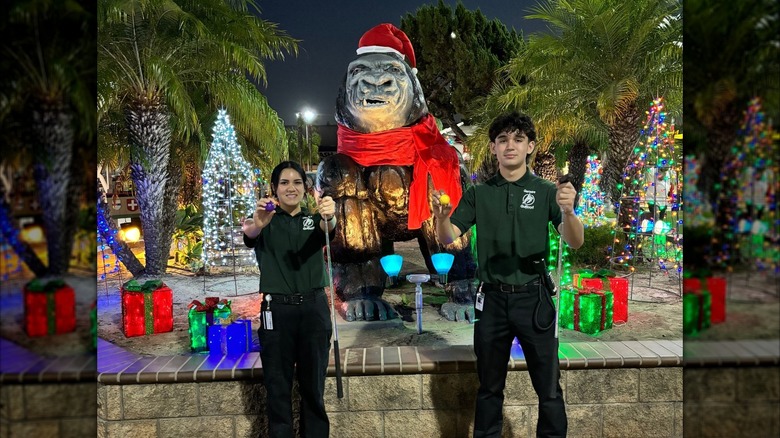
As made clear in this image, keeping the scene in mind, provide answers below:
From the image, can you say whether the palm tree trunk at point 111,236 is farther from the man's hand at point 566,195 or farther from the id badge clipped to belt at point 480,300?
the man's hand at point 566,195

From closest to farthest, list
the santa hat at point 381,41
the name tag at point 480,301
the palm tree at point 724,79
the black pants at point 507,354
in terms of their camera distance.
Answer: the palm tree at point 724,79
the black pants at point 507,354
the name tag at point 480,301
the santa hat at point 381,41

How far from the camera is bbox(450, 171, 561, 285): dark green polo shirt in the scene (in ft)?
7.49

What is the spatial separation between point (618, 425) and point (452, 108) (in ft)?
46.3

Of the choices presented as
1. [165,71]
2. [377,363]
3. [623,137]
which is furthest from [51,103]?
[623,137]

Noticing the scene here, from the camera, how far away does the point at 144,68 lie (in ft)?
23.9

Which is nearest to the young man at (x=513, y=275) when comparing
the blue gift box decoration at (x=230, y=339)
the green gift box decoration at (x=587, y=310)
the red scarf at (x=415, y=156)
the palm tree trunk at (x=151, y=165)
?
the blue gift box decoration at (x=230, y=339)

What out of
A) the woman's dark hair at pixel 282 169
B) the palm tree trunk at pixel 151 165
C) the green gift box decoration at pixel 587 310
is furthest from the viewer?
the palm tree trunk at pixel 151 165

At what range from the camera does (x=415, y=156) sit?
4281mm

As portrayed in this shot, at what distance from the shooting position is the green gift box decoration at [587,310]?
3854 mm

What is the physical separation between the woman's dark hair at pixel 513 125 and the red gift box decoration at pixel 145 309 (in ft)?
9.93

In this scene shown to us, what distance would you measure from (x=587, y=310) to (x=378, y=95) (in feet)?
7.73

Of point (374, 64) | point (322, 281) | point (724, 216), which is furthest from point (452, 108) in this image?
point (724, 216)

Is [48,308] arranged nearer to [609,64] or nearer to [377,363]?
[377,363]

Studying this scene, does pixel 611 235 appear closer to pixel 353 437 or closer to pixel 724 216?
pixel 353 437
